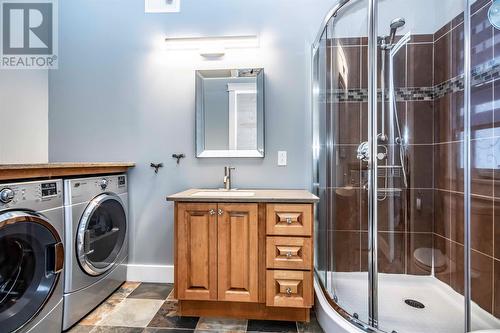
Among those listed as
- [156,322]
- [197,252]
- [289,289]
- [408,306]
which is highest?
[197,252]

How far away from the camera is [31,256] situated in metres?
1.30

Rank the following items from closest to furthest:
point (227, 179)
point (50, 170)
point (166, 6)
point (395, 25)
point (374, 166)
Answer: point (50, 170) → point (374, 166) → point (395, 25) → point (227, 179) → point (166, 6)

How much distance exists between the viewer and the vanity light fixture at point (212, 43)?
2.06 m

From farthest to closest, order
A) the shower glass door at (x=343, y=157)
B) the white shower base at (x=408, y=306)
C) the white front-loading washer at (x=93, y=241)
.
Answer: the shower glass door at (x=343, y=157), the white front-loading washer at (x=93, y=241), the white shower base at (x=408, y=306)

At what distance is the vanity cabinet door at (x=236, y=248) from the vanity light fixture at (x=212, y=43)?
1.29 metres

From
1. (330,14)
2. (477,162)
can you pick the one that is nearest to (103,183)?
(330,14)

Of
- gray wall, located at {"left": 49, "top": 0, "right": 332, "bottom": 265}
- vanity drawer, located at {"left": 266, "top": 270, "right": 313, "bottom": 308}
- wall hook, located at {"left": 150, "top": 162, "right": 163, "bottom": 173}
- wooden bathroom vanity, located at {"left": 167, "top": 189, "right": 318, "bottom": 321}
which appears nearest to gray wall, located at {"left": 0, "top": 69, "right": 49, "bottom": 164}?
gray wall, located at {"left": 49, "top": 0, "right": 332, "bottom": 265}

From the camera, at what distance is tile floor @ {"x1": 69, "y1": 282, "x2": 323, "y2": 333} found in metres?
1.57

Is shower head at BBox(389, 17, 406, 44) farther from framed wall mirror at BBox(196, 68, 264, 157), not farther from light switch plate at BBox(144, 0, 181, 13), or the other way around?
light switch plate at BBox(144, 0, 181, 13)

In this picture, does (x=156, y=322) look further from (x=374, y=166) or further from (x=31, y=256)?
(x=374, y=166)

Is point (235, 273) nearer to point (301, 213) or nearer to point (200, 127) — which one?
point (301, 213)

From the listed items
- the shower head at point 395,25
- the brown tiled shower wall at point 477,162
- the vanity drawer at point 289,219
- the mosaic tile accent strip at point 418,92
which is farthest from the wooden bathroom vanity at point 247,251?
the shower head at point 395,25

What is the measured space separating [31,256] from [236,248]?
107 cm

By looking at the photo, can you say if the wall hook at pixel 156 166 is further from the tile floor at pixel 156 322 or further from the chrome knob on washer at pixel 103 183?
the tile floor at pixel 156 322
